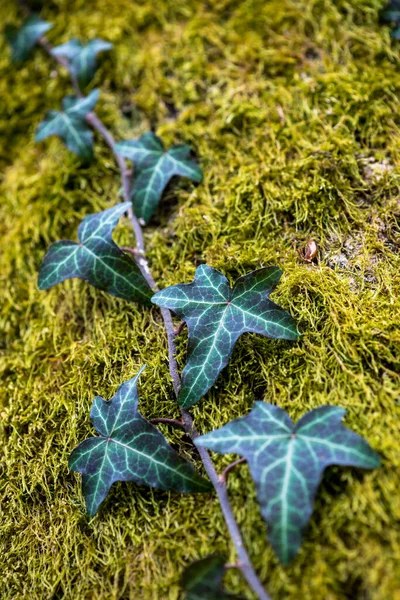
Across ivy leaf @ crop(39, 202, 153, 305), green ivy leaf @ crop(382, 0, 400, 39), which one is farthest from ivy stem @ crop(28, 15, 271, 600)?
green ivy leaf @ crop(382, 0, 400, 39)

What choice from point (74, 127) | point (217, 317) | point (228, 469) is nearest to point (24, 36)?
point (74, 127)

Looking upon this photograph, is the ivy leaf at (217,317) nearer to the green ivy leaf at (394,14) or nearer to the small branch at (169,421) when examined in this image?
the small branch at (169,421)

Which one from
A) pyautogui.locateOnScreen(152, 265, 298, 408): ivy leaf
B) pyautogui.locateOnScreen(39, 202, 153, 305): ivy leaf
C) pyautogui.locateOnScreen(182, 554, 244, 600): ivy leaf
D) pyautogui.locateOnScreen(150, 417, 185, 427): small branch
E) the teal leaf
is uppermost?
the teal leaf

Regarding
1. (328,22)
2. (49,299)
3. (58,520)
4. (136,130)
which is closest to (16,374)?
(49,299)

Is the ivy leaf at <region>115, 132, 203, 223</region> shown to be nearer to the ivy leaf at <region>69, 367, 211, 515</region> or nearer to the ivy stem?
the ivy stem

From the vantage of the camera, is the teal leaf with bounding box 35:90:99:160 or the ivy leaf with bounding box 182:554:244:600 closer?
the ivy leaf with bounding box 182:554:244:600
